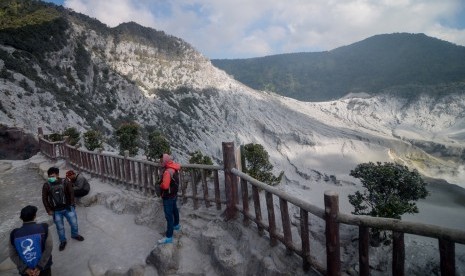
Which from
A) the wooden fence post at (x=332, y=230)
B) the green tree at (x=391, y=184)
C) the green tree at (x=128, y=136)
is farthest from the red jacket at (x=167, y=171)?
the green tree at (x=128, y=136)

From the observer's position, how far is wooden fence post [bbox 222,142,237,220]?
6.57 meters

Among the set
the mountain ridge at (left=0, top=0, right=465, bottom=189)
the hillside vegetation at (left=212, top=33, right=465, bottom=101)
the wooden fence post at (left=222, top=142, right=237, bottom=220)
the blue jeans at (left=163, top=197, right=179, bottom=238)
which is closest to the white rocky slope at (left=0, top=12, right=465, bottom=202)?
the mountain ridge at (left=0, top=0, right=465, bottom=189)

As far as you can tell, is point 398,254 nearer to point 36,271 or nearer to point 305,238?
point 305,238

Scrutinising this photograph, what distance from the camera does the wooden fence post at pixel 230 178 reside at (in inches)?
259

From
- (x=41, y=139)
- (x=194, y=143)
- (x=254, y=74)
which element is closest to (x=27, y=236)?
(x=41, y=139)

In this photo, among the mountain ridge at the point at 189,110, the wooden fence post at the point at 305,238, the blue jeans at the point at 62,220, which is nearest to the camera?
the wooden fence post at the point at 305,238

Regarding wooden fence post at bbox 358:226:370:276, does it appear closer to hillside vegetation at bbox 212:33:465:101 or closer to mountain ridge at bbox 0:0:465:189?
mountain ridge at bbox 0:0:465:189

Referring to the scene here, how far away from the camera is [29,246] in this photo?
4543 mm

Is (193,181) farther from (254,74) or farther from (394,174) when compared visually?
(254,74)

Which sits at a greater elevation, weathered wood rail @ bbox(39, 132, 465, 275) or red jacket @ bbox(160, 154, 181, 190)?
red jacket @ bbox(160, 154, 181, 190)

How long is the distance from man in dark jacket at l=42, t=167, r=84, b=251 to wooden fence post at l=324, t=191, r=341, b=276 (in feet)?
18.2

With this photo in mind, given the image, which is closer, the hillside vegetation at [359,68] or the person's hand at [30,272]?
the person's hand at [30,272]

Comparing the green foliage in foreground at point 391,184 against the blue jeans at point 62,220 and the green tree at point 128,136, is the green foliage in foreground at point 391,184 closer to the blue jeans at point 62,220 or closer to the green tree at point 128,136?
the blue jeans at point 62,220

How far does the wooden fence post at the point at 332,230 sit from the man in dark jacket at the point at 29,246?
4.38 metres
